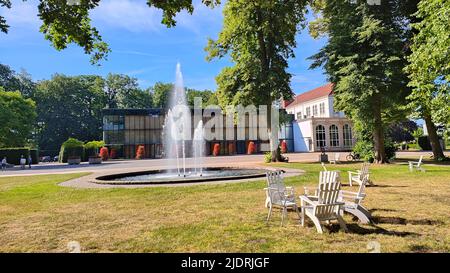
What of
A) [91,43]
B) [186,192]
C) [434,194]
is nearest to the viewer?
[91,43]

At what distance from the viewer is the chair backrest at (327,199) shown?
20.2 feet

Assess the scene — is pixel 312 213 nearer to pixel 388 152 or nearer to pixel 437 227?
pixel 437 227

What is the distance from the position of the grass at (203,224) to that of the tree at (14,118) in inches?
1666

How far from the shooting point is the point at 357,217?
7.20 metres

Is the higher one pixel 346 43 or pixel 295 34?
pixel 295 34

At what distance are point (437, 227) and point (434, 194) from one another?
14.2 feet

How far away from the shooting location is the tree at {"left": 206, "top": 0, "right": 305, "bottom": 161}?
86.5 feet

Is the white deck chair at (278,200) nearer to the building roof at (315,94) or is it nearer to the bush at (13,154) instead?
the bush at (13,154)

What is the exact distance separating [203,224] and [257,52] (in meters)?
23.0

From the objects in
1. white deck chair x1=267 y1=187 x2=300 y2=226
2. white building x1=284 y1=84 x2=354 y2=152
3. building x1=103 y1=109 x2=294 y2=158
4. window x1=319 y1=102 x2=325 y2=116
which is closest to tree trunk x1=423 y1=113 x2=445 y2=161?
white deck chair x1=267 y1=187 x2=300 y2=226

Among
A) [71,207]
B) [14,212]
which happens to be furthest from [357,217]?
[14,212]

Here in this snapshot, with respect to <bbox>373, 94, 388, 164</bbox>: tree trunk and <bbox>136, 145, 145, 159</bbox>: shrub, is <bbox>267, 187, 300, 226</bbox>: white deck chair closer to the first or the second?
<bbox>373, 94, 388, 164</bbox>: tree trunk

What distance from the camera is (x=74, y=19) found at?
6586 millimetres
